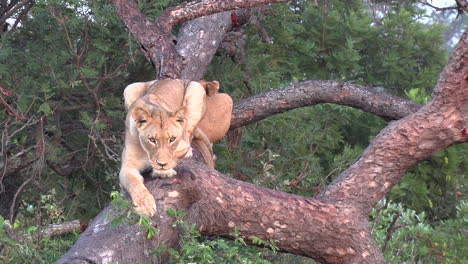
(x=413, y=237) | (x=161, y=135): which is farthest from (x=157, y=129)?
(x=413, y=237)

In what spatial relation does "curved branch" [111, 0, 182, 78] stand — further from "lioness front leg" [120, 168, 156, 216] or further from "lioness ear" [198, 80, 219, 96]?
"lioness front leg" [120, 168, 156, 216]

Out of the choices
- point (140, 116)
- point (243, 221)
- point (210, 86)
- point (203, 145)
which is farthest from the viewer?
point (210, 86)

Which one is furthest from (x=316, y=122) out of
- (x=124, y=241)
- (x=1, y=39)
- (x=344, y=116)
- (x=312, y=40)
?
(x=124, y=241)

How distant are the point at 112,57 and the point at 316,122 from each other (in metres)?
2.64

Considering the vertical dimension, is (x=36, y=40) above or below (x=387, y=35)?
above

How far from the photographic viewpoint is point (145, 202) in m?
4.55

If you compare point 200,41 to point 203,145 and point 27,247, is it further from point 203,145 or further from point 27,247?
point 27,247

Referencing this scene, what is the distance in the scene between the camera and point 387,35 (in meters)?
12.0

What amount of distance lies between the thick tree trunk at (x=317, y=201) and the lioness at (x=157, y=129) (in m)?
0.11

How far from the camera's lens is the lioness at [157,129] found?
4695mm

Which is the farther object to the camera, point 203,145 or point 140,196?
point 203,145

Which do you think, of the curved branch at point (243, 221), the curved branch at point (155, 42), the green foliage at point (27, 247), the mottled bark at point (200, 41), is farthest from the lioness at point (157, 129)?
the mottled bark at point (200, 41)

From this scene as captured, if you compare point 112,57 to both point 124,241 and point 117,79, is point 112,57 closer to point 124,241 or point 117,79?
point 117,79

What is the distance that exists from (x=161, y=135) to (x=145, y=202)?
41 centimetres
